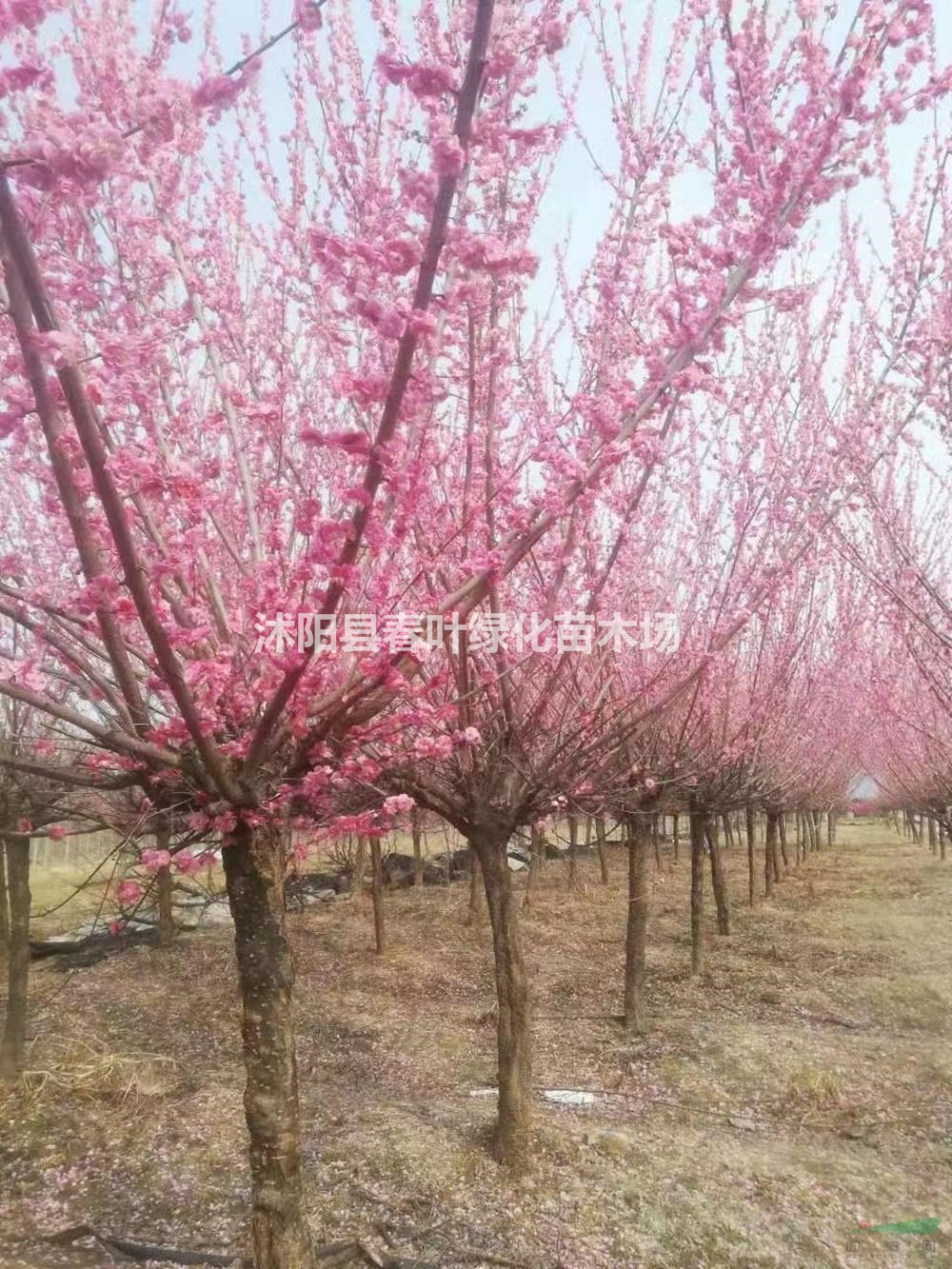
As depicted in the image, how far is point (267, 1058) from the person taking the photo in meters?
3.43

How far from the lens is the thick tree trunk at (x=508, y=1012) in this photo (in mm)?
5430

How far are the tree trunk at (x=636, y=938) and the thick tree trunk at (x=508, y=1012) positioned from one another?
307 cm

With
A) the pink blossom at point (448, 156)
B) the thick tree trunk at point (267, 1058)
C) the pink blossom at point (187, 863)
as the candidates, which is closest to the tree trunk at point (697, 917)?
the thick tree trunk at point (267, 1058)

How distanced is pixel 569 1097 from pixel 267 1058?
13.5 feet

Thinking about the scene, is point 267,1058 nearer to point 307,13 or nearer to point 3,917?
point 307,13

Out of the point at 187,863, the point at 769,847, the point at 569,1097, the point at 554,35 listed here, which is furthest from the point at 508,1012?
the point at 769,847

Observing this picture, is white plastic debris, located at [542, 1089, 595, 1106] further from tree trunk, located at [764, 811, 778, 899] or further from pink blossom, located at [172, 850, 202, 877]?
tree trunk, located at [764, 811, 778, 899]

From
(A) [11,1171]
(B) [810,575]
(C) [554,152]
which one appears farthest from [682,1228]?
(C) [554,152]

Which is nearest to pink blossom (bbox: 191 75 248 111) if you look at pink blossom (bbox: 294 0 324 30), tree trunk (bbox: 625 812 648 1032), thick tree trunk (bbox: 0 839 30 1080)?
pink blossom (bbox: 294 0 324 30)

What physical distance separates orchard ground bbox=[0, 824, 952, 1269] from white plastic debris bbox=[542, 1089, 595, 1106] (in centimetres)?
15

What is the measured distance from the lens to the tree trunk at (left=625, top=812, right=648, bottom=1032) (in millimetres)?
8453

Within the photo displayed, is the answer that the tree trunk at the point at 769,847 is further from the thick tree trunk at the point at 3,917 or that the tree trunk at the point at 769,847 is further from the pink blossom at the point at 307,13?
the pink blossom at the point at 307,13

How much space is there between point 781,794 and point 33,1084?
12607mm

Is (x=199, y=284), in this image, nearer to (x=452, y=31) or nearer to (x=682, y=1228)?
(x=452, y=31)
